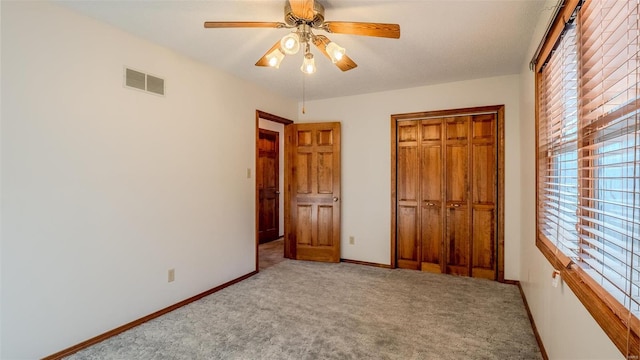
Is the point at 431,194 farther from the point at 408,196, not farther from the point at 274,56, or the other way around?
the point at 274,56

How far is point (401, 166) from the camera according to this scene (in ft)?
13.4

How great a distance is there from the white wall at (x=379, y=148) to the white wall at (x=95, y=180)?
71.0 inches

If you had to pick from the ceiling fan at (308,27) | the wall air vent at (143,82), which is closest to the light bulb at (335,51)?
the ceiling fan at (308,27)

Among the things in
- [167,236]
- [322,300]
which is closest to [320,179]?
[322,300]

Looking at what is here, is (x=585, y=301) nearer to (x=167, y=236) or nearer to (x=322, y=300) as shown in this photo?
(x=322, y=300)

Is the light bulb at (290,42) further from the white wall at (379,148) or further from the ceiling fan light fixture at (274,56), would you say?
the white wall at (379,148)

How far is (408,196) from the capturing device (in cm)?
404

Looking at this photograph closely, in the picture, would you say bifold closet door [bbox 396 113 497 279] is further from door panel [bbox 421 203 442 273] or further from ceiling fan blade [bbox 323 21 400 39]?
ceiling fan blade [bbox 323 21 400 39]

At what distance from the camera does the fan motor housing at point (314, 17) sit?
1.95 meters

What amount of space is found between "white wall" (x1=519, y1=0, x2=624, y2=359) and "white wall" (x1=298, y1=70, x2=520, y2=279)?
22 centimetres

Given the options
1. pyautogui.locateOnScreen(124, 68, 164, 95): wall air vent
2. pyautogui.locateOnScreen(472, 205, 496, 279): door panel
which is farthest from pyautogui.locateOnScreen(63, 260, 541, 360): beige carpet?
pyautogui.locateOnScreen(124, 68, 164, 95): wall air vent

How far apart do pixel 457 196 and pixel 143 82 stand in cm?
352

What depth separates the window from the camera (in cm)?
100

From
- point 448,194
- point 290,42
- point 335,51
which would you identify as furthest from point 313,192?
point 290,42
